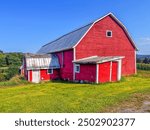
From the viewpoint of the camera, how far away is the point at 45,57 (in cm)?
2956

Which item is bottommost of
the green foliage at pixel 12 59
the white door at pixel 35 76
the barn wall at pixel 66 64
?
the white door at pixel 35 76

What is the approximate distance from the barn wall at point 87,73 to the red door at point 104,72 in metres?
0.60

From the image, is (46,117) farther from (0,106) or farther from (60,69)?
(60,69)

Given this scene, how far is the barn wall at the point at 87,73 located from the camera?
22.6 metres

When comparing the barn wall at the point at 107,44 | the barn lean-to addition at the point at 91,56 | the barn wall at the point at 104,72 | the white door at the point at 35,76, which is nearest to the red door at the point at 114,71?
the barn lean-to addition at the point at 91,56

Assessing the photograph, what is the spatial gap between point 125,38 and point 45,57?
10200mm

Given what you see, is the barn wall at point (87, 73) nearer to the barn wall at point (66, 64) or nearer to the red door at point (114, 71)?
the barn wall at point (66, 64)

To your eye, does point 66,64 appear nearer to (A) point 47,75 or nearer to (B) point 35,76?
(A) point 47,75

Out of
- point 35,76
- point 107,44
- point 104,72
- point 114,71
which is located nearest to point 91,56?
point 107,44

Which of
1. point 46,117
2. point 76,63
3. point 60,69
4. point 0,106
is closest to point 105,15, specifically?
point 76,63

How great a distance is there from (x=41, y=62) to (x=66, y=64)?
3.19 metres

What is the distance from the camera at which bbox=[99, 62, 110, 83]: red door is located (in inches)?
890

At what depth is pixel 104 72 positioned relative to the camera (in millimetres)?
22859

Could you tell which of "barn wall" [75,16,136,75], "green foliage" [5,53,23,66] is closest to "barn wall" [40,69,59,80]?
"barn wall" [75,16,136,75]
